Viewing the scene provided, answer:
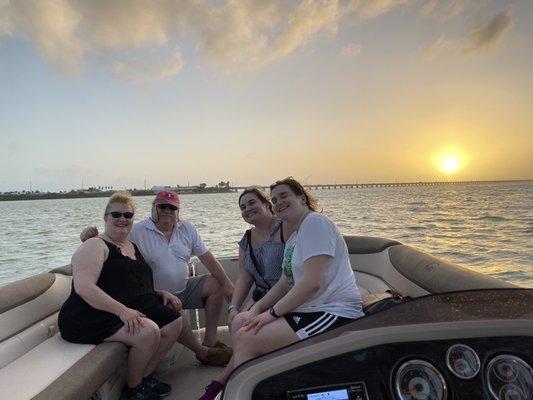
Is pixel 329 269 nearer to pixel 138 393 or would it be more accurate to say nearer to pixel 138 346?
pixel 138 346

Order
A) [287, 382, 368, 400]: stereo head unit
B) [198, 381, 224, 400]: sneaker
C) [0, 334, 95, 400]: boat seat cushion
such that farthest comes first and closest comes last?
[198, 381, 224, 400]: sneaker < [0, 334, 95, 400]: boat seat cushion < [287, 382, 368, 400]: stereo head unit

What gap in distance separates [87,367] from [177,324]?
2.61 feet

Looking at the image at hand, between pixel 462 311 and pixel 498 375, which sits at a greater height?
pixel 462 311

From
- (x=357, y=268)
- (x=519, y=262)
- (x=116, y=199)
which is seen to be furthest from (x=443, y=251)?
(x=116, y=199)

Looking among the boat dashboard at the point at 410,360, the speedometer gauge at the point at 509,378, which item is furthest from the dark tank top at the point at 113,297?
the speedometer gauge at the point at 509,378

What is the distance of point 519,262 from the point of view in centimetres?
1008

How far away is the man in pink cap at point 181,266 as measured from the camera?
328 cm

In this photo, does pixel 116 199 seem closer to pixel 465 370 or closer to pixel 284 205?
pixel 284 205

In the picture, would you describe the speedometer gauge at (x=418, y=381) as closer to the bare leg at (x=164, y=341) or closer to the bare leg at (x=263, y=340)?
the bare leg at (x=263, y=340)

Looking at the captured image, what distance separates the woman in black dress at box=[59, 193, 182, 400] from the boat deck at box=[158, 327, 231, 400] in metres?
0.12

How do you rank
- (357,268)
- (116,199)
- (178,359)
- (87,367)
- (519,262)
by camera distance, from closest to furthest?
(87,367) → (116,199) → (178,359) → (357,268) → (519,262)

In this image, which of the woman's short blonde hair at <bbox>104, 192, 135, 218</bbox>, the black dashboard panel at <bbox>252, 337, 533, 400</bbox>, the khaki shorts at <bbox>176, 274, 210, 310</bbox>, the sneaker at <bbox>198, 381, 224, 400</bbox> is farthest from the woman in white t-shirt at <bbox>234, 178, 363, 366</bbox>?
the khaki shorts at <bbox>176, 274, 210, 310</bbox>

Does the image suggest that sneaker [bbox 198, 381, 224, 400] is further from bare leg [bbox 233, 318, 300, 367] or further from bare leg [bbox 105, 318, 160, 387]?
bare leg [bbox 105, 318, 160, 387]

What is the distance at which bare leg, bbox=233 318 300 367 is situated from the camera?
6.77 ft
